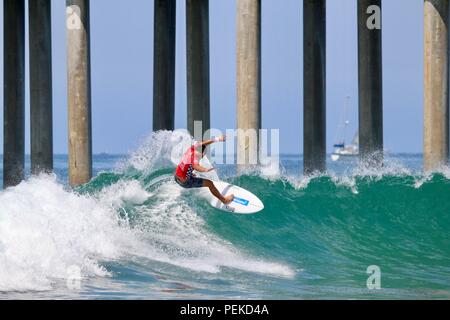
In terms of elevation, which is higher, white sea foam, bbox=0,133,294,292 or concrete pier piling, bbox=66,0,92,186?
concrete pier piling, bbox=66,0,92,186

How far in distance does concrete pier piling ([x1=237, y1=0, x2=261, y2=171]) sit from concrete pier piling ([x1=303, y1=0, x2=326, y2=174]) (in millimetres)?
3405

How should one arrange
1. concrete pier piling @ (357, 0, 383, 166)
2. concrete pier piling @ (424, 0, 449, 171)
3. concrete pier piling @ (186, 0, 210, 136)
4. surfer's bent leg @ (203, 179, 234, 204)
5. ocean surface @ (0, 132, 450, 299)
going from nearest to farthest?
ocean surface @ (0, 132, 450, 299) < surfer's bent leg @ (203, 179, 234, 204) < concrete pier piling @ (424, 0, 449, 171) < concrete pier piling @ (357, 0, 383, 166) < concrete pier piling @ (186, 0, 210, 136)

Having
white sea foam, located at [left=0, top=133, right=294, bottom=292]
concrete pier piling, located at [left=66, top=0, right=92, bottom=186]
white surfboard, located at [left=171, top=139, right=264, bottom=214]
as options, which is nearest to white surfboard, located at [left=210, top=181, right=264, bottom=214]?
white surfboard, located at [left=171, top=139, right=264, bottom=214]

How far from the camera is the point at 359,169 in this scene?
2659 cm

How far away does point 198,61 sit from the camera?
97.2 feet

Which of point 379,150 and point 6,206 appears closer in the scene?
point 6,206

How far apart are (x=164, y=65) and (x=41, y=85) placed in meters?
3.28

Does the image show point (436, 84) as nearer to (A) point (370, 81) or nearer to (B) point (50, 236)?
(A) point (370, 81)

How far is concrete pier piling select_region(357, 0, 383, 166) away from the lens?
91.8ft

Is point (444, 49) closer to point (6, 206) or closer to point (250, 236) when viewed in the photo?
point (250, 236)

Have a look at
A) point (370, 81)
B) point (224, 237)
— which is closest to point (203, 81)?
point (370, 81)

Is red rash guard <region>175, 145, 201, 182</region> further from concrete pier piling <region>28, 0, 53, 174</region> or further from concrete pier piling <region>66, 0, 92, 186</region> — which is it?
concrete pier piling <region>28, 0, 53, 174</region>

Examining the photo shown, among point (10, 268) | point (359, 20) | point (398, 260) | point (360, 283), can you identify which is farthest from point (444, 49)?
point (10, 268)
